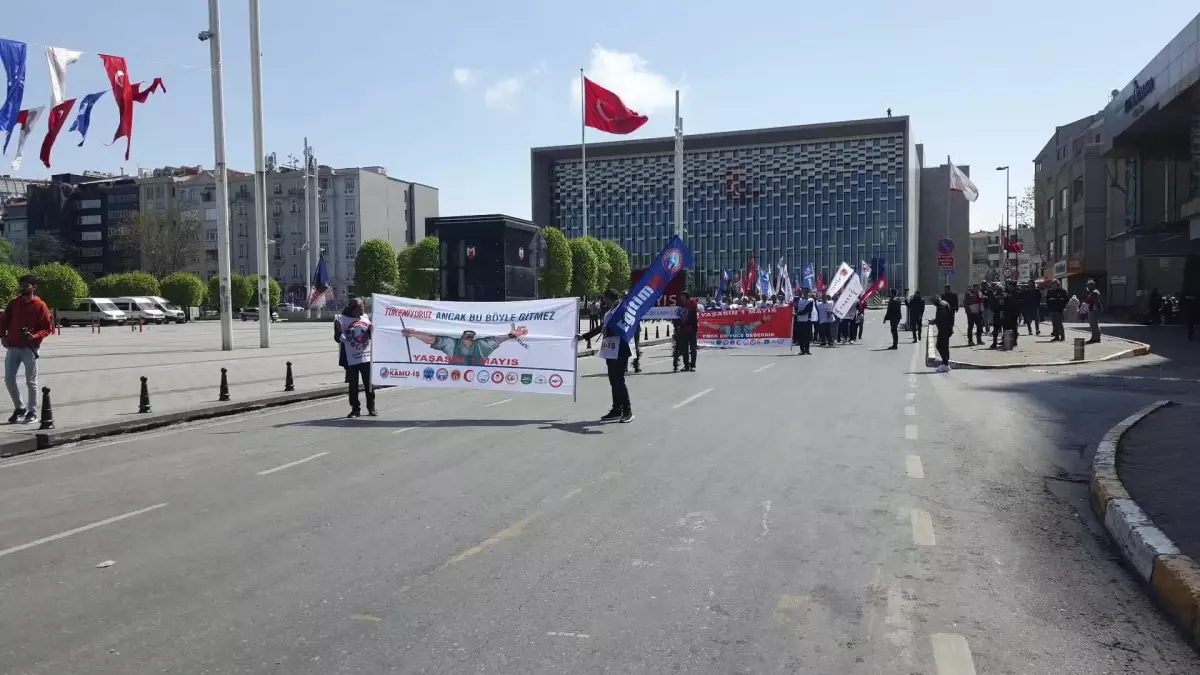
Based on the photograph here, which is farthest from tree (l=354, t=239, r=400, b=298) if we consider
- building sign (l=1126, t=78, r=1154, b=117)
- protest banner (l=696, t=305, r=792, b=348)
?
building sign (l=1126, t=78, r=1154, b=117)

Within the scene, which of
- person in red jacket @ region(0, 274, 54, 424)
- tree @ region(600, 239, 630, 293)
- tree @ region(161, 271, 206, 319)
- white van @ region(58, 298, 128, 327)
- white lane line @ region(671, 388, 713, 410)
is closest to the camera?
person in red jacket @ region(0, 274, 54, 424)

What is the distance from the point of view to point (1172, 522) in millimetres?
6363

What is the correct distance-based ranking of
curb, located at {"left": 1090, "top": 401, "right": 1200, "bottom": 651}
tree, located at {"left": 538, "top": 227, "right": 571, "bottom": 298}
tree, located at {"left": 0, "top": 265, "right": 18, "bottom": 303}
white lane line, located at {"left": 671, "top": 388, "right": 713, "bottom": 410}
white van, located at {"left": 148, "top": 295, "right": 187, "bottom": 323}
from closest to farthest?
curb, located at {"left": 1090, "top": 401, "right": 1200, "bottom": 651}
white lane line, located at {"left": 671, "top": 388, "right": 713, "bottom": 410}
tree, located at {"left": 0, "top": 265, "right": 18, "bottom": 303}
tree, located at {"left": 538, "top": 227, "right": 571, "bottom": 298}
white van, located at {"left": 148, "top": 295, "right": 187, "bottom": 323}

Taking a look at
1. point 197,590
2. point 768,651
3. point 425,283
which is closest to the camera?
point 768,651

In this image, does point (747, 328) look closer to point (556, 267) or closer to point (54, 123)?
point (54, 123)

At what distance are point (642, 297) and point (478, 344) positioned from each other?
2513mm

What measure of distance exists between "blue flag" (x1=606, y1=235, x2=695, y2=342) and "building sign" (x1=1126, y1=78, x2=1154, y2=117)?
31426 millimetres

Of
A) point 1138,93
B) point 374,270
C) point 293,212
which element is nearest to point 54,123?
point 1138,93

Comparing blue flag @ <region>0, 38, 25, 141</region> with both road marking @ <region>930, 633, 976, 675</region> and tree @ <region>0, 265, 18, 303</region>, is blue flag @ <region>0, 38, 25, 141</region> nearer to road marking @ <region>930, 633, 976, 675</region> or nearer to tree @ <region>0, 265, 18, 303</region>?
road marking @ <region>930, 633, 976, 675</region>

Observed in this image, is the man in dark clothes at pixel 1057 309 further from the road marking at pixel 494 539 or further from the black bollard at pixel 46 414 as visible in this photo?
the black bollard at pixel 46 414

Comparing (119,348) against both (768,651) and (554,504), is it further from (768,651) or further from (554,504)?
(768,651)

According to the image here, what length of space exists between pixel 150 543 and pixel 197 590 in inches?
53.6

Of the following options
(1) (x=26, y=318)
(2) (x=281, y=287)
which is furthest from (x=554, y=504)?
(2) (x=281, y=287)

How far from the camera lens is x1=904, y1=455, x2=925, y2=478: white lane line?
340 inches
